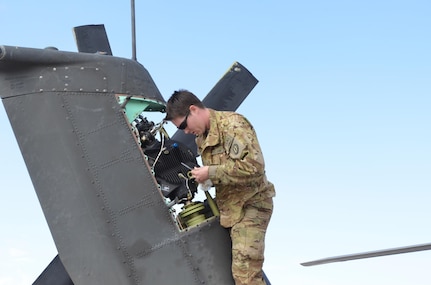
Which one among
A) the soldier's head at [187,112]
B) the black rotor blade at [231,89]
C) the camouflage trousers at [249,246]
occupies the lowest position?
the camouflage trousers at [249,246]

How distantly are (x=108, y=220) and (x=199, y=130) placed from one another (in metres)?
0.92

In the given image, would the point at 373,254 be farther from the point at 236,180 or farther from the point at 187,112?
the point at 187,112

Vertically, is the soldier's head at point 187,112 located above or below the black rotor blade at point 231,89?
below

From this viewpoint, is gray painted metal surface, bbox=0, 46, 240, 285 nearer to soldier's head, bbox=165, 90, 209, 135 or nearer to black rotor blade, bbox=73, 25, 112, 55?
soldier's head, bbox=165, 90, 209, 135

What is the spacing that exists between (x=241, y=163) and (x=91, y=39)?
2.41 m

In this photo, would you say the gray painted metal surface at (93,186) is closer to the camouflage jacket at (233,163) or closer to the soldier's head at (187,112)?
the camouflage jacket at (233,163)

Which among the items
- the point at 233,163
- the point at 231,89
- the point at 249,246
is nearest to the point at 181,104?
the point at 233,163

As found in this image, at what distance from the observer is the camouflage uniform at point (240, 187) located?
3.85 metres

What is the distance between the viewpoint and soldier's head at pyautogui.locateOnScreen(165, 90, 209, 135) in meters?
4.06

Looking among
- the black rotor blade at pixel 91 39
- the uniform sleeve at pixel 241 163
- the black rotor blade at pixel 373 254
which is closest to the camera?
the uniform sleeve at pixel 241 163

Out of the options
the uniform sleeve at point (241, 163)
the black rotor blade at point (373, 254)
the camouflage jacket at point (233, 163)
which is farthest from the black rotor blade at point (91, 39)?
the black rotor blade at point (373, 254)

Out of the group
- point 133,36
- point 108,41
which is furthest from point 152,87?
point 108,41

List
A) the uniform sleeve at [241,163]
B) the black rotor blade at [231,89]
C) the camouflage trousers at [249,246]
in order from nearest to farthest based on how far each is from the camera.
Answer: the uniform sleeve at [241,163]
the camouflage trousers at [249,246]
the black rotor blade at [231,89]

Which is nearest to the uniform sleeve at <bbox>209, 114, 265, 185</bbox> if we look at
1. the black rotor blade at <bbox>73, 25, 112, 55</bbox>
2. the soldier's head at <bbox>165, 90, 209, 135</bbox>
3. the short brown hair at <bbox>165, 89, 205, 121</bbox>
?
the soldier's head at <bbox>165, 90, 209, 135</bbox>
